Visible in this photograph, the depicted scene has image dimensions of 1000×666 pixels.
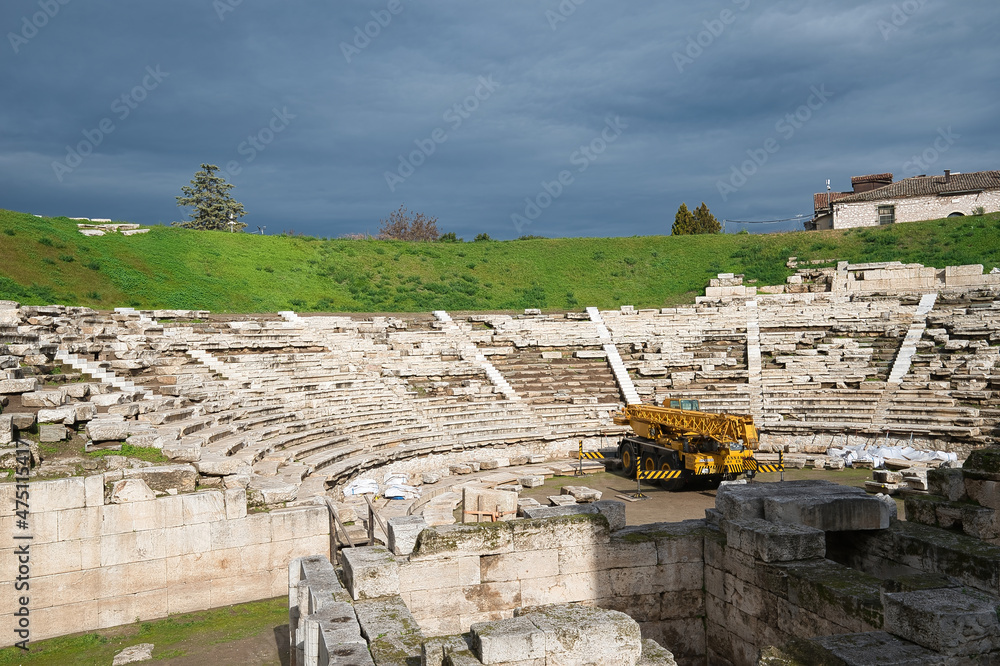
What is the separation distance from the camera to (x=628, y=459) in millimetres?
17266

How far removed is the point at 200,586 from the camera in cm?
873

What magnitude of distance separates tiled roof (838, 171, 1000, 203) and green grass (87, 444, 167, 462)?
138 ft

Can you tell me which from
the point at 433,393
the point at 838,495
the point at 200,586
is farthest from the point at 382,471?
the point at 838,495

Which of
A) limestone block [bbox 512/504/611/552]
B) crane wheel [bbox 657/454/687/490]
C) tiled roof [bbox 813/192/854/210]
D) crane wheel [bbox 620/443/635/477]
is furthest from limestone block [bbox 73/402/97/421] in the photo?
tiled roof [bbox 813/192/854/210]

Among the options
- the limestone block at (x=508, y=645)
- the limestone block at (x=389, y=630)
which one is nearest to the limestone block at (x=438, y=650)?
the limestone block at (x=508, y=645)

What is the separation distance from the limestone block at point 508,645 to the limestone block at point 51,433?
8554 millimetres

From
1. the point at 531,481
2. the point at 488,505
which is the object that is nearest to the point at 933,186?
the point at 531,481

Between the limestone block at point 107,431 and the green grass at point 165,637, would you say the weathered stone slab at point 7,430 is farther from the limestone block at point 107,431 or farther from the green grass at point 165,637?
the green grass at point 165,637

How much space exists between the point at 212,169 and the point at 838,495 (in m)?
54.0

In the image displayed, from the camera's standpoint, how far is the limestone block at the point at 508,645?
4.43m

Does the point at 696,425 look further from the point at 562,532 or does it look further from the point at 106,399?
the point at 106,399

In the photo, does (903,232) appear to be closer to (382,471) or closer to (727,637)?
(382,471)

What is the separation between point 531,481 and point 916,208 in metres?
35.9

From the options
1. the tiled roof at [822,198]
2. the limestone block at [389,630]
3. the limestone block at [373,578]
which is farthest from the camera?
the tiled roof at [822,198]
